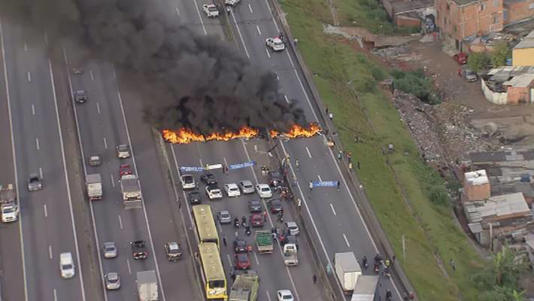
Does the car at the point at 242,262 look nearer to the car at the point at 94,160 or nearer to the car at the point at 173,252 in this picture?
the car at the point at 173,252

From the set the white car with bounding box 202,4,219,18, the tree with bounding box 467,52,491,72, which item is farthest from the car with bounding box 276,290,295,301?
the tree with bounding box 467,52,491,72

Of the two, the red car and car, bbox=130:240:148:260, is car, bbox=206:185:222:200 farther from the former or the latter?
car, bbox=130:240:148:260

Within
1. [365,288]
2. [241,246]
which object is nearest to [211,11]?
[241,246]

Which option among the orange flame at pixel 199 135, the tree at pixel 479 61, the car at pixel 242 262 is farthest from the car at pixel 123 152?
the tree at pixel 479 61

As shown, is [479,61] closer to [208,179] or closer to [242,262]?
[208,179]

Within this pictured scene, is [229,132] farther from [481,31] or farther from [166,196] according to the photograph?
[481,31]

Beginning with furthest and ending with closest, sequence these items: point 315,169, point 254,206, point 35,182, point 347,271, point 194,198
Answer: point 315,169 < point 35,182 < point 194,198 < point 254,206 < point 347,271
